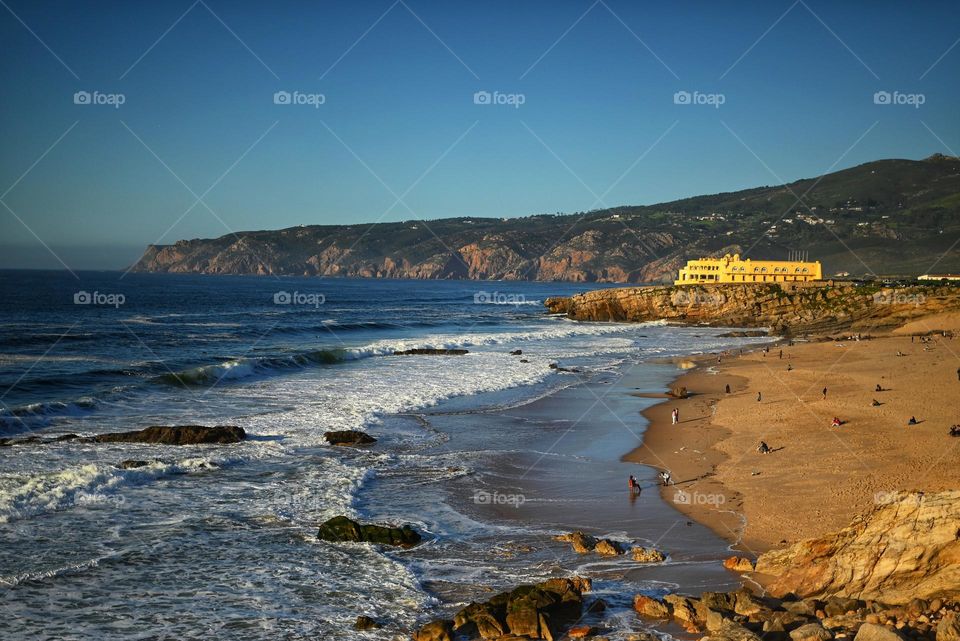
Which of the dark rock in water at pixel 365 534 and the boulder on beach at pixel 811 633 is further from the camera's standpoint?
the dark rock in water at pixel 365 534

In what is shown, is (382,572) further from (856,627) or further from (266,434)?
(266,434)

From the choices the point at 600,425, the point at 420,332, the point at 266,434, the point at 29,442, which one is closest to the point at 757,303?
the point at 420,332

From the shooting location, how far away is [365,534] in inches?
581

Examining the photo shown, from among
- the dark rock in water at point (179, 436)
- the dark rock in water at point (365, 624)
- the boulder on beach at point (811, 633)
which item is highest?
the dark rock in water at point (179, 436)

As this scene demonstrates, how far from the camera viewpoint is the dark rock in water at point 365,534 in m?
14.7

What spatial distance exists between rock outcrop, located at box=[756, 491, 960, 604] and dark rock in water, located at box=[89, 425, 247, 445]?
16849mm

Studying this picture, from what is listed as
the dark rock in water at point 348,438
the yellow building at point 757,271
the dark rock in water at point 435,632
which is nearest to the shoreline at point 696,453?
the dark rock in water at point 435,632

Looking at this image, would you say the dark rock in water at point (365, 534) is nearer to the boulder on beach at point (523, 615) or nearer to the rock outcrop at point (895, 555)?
the boulder on beach at point (523, 615)

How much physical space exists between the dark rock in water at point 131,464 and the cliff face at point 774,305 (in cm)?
5754

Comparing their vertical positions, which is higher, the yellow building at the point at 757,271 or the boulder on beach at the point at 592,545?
the yellow building at the point at 757,271

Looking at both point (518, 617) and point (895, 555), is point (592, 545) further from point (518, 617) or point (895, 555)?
point (895, 555)

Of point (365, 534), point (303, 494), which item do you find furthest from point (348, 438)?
point (365, 534)

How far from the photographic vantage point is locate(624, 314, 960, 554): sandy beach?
1609 centimetres

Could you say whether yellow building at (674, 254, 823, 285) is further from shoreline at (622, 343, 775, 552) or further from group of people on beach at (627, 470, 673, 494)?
group of people on beach at (627, 470, 673, 494)
